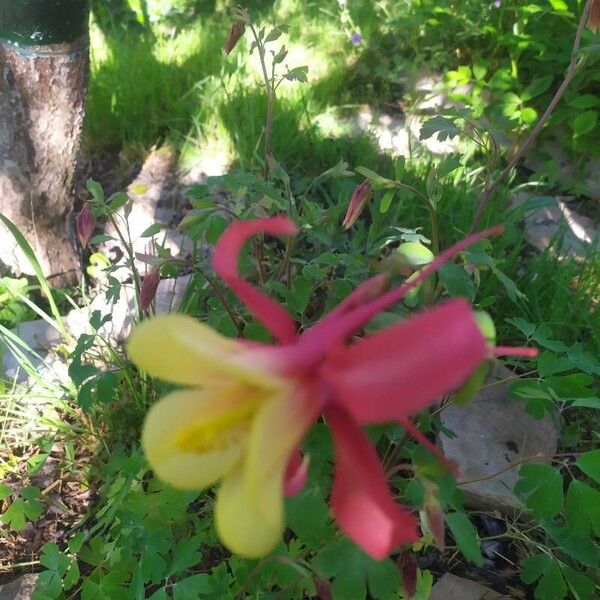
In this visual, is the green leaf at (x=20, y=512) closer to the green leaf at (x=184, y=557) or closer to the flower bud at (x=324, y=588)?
the green leaf at (x=184, y=557)

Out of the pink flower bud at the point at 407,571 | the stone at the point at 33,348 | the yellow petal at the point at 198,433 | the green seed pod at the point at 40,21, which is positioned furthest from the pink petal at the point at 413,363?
the green seed pod at the point at 40,21

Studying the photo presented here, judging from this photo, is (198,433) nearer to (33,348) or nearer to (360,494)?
(360,494)

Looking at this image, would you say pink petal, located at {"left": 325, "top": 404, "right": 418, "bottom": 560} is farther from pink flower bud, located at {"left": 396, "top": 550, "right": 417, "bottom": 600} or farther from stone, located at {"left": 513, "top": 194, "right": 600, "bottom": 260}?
stone, located at {"left": 513, "top": 194, "right": 600, "bottom": 260}

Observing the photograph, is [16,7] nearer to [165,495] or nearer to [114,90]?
[114,90]

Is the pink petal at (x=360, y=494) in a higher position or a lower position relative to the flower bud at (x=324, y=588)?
higher

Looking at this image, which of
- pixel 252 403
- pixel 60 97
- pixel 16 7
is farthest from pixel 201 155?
pixel 252 403

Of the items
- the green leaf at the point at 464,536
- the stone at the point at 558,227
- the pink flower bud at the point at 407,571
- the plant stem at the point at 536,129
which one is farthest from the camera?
the stone at the point at 558,227
